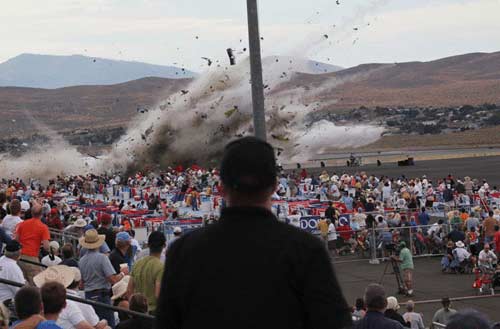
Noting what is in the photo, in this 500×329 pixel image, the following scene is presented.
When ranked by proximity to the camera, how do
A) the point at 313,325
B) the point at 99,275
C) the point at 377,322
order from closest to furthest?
the point at 313,325, the point at 377,322, the point at 99,275

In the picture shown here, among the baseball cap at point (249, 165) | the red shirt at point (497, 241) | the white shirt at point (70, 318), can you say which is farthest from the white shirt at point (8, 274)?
the red shirt at point (497, 241)

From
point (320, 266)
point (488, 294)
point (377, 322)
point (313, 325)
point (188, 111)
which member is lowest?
point (488, 294)

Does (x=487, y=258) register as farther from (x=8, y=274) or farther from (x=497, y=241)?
(x=8, y=274)

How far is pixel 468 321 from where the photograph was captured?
4.31m

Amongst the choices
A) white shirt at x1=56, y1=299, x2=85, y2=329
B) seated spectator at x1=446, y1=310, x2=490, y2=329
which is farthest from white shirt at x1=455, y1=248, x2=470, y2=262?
seated spectator at x1=446, y1=310, x2=490, y2=329

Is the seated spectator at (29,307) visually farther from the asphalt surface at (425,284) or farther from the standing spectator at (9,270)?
the asphalt surface at (425,284)

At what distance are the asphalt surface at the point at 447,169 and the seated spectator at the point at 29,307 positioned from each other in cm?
4158

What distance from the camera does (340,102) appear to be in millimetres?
189125

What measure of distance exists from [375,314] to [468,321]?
2692 millimetres

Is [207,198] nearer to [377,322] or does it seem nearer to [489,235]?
[489,235]

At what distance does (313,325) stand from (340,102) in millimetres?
187424

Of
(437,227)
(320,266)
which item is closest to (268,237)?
(320,266)

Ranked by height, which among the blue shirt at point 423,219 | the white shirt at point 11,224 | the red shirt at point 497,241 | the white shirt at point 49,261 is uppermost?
the white shirt at point 11,224

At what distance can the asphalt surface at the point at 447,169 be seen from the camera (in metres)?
51.9
